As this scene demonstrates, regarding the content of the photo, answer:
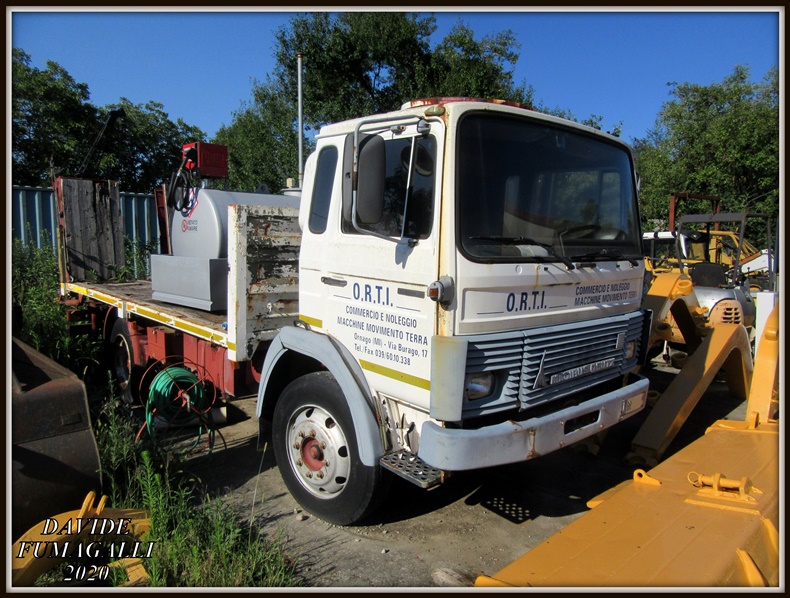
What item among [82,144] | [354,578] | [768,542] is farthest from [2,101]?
[82,144]

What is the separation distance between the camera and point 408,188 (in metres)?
3.05

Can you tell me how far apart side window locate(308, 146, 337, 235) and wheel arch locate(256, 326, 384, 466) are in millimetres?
749

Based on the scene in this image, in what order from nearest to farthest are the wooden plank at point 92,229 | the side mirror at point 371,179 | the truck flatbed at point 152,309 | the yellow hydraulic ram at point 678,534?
the yellow hydraulic ram at point 678,534 → the side mirror at point 371,179 → the truck flatbed at point 152,309 → the wooden plank at point 92,229

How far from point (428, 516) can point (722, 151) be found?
18.5m

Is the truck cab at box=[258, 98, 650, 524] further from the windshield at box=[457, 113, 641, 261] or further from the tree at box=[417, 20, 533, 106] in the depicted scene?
the tree at box=[417, 20, 533, 106]

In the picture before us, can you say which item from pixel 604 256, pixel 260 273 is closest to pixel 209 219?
pixel 260 273

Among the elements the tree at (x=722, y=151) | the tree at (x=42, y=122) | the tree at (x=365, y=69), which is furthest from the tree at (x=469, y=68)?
the tree at (x=42, y=122)

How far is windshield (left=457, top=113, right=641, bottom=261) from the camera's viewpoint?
2.99 m

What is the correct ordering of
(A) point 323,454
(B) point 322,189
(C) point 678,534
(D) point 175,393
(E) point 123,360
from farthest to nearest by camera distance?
(E) point 123,360 < (D) point 175,393 < (B) point 322,189 < (A) point 323,454 < (C) point 678,534

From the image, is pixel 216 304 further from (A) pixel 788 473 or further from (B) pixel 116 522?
(A) pixel 788 473

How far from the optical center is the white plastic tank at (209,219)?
5172mm

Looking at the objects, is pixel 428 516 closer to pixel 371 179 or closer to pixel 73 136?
pixel 371 179

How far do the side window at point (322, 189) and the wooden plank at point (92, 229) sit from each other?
195 inches

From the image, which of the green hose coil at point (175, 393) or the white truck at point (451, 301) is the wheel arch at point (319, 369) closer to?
the white truck at point (451, 301)
